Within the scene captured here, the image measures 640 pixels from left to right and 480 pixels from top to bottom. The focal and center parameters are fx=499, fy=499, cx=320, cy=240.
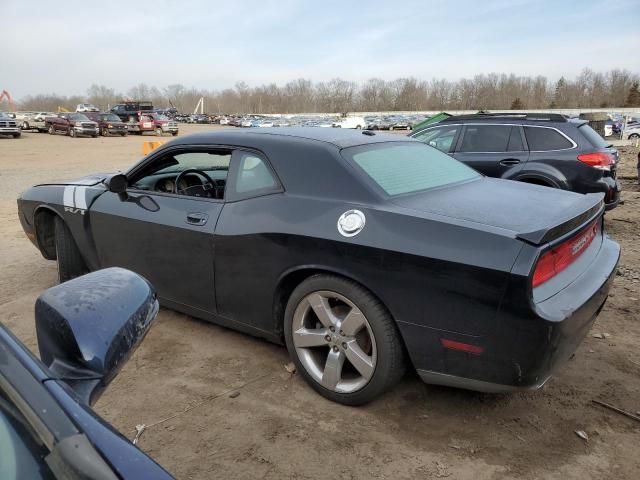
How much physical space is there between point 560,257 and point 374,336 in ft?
3.32

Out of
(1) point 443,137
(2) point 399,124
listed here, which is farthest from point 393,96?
(1) point 443,137

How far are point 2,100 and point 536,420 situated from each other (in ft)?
359

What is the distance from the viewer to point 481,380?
241 centimetres

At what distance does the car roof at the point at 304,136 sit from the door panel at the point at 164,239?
463 millimetres

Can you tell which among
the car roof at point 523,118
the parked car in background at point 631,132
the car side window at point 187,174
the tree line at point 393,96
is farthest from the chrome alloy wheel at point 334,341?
the tree line at point 393,96

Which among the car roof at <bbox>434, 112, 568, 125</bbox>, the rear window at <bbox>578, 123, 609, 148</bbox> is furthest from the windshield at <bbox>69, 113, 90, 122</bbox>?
the rear window at <bbox>578, 123, 609, 148</bbox>

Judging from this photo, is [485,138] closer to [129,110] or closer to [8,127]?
[8,127]

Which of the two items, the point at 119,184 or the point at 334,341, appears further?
the point at 119,184

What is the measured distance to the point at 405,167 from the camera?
10.9 ft

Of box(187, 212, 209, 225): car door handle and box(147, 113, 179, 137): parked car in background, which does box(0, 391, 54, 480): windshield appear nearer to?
box(187, 212, 209, 225): car door handle

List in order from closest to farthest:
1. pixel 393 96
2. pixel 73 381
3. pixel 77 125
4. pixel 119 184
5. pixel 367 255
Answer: pixel 73 381, pixel 367 255, pixel 119 184, pixel 77 125, pixel 393 96

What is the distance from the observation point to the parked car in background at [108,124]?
33188mm

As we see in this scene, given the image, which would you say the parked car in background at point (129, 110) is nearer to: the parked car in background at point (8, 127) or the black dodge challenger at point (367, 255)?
the parked car in background at point (8, 127)

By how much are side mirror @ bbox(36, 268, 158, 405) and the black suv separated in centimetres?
595
